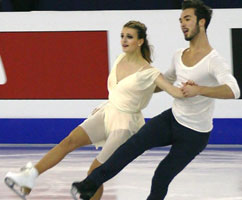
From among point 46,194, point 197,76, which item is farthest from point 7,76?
point 197,76

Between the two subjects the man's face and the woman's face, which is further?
the woman's face

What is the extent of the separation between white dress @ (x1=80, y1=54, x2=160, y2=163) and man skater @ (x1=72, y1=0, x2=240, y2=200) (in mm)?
224

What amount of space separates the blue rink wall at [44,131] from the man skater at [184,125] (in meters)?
3.35

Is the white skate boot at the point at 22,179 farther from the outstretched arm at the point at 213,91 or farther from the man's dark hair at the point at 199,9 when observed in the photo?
the man's dark hair at the point at 199,9

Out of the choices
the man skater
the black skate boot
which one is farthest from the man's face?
the black skate boot

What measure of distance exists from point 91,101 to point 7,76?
2.83 feet

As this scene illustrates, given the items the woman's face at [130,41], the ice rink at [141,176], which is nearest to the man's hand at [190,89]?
the woman's face at [130,41]

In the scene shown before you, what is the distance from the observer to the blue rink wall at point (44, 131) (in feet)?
27.1

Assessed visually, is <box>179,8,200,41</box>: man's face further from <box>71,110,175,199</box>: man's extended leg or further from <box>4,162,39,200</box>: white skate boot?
<box>4,162,39,200</box>: white skate boot

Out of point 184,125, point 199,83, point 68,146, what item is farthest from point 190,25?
point 68,146

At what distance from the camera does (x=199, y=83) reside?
483 cm

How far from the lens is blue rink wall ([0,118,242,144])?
826cm

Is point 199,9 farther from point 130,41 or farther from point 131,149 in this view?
point 131,149

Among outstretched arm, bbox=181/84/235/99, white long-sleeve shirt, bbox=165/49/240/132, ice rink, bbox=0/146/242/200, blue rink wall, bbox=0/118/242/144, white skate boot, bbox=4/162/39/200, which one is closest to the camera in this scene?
outstretched arm, bbox=181/84/235/99
